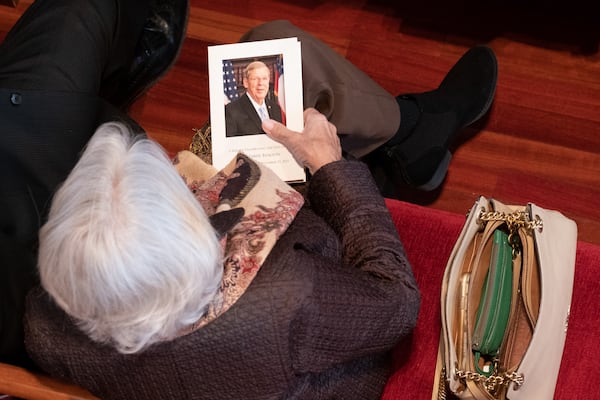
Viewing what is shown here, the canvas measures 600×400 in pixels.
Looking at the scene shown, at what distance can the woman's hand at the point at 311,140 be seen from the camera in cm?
106

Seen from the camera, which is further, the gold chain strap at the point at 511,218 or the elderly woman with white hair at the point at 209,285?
the gold chain strap at the point at 511,218

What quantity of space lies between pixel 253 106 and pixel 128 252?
1.93 ft

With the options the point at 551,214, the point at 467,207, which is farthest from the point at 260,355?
the point at 467,207

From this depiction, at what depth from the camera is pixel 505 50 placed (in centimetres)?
153

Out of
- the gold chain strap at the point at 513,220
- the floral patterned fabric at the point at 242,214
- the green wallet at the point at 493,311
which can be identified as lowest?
the green wallet at the point at 493,311

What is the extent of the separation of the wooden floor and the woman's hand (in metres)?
0.44

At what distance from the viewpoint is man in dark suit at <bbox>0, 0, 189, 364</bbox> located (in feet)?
2.93

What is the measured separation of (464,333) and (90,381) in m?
0.53

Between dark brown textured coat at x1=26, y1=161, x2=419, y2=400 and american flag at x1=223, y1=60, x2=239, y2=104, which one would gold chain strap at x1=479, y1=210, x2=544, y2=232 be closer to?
dark brown textured coat at x1=26, y1=161, x2=419, y2=400

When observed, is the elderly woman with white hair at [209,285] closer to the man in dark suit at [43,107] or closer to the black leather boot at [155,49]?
the man in dark suit at [43,107]

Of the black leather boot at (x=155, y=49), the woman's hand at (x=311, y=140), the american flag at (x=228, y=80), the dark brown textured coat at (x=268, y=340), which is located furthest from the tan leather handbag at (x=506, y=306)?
the black leather boot at (x=155, y=49)

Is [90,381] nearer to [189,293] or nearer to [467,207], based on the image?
[189,293]

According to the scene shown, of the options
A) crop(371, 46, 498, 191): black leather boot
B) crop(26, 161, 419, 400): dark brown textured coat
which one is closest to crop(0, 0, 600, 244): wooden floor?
crop(371, 46, 498, 191): black leather boot

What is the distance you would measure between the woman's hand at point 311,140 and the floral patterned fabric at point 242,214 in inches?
6.8
